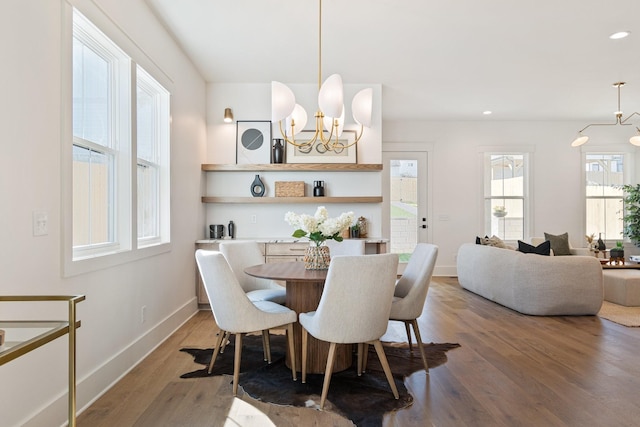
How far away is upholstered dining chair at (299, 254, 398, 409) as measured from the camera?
223 centimetres

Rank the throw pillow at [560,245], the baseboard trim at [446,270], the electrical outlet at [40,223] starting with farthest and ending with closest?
the baseboard trim at [446,270] → the throw pillow at [560,245] → the electrical outlet at [40,223]

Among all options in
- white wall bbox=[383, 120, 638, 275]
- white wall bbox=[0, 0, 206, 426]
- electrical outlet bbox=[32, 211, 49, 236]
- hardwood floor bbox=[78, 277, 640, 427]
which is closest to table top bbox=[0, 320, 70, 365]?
white wall bbox=[0, 0, 206, 426]

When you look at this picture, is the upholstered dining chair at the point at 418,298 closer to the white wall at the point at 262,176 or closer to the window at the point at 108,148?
the window at the point at 108,148

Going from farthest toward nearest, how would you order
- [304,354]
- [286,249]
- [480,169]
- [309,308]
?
[480,169] < [286,249] < [309,308] < [304,354]

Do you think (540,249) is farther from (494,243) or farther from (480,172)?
(480,172)

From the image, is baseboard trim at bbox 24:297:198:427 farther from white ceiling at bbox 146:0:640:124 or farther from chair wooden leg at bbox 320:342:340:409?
white ceiling at bbox 146:0:640:124

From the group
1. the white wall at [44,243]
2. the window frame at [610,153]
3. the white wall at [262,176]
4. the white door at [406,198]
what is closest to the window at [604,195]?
the window frame at [610,153]

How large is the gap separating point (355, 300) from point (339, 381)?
74 cm

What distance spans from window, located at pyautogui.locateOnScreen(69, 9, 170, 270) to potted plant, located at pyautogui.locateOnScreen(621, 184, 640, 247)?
7801mm

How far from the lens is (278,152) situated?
5.06 m

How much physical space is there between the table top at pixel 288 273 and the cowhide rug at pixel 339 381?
0.69m

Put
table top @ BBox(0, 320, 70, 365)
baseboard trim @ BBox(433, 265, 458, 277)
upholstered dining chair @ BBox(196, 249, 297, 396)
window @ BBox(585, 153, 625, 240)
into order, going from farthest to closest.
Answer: window @ BBox(585, 153, 625, 240) → baseboard trim @ BBox(433, 265, 458, 277) → upholstered dining chair @ BBox(196, 249, 297, 396) → table top @ BBox(0, 320, 70, 365)

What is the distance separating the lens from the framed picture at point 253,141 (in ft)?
17.0

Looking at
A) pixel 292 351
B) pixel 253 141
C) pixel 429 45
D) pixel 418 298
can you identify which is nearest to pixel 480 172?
pixel 429 45
